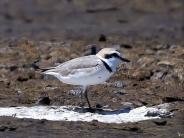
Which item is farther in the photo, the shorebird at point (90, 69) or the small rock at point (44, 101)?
the small rock at point (44, 101)

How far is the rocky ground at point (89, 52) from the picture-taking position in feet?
39.3

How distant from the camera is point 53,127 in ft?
38.9

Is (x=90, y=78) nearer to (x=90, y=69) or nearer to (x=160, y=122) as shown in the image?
(x=90, y=69)

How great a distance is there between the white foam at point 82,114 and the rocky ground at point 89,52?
0.22 metres

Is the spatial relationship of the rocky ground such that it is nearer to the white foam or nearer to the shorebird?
the white foam

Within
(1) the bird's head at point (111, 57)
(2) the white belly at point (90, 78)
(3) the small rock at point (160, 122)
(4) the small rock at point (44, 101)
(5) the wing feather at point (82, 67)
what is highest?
(1) the bird's head at point (111, 57)

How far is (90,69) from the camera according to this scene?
1249cm

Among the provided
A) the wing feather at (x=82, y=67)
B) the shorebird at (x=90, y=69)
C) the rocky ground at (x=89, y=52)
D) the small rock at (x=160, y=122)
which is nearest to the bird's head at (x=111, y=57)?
the shorebird at (x=90, y=69)

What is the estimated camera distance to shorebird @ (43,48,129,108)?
1249 cm

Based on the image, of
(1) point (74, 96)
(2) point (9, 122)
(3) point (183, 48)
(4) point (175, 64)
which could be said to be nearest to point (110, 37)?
(3) point (183, 48)

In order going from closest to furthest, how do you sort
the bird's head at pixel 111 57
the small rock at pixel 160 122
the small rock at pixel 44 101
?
the small rock at pixel 160 122, the bird's head at pixel 111 57, the small rock at pixel 44 101

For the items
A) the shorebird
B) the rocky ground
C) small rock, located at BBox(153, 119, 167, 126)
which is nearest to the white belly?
the shorebird

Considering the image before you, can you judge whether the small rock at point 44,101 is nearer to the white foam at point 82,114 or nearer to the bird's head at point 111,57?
the white foam at point 82,114

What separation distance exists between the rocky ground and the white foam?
0.22 metres
